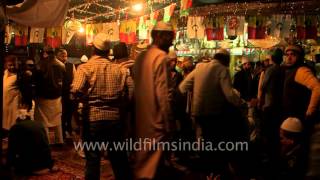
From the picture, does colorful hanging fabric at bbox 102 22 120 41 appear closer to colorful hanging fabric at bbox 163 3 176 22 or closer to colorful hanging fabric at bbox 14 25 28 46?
colorful hanging fabric at bbox 14 25 28 46

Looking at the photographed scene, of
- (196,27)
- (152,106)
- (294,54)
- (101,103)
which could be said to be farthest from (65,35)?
(152,106)

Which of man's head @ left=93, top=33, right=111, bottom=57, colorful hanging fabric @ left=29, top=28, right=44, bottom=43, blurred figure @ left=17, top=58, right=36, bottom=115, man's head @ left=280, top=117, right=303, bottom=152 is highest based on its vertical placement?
colorful hanging fabric @ left=29, top=28, right=44, bottom=43

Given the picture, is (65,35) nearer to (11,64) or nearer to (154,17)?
(154,17)

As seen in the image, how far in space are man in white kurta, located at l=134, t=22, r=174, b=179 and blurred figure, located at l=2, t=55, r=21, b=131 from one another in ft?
16.0

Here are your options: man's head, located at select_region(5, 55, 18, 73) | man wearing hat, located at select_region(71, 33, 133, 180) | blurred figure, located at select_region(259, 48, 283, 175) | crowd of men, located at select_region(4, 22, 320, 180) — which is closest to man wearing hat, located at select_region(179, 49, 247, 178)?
crowd of men, located at select_region(4, 22, 320, 180)

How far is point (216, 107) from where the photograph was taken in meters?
6.55

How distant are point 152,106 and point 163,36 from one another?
34.6 inches

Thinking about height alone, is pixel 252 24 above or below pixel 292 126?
above

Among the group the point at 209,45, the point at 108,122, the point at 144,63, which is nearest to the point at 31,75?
the point at 108,122

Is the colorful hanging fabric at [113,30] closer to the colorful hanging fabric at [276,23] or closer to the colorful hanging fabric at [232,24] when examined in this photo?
the colorful hanging fabric at [232,24]

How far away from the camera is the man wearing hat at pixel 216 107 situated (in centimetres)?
654

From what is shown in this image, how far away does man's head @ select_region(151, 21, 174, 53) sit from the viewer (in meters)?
4.91

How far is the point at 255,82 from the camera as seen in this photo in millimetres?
10930

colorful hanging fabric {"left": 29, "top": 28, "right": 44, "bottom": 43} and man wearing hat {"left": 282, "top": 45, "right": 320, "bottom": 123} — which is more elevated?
colorful hanging fabric {"left": 29, "top": 28, "right": 44, "bottom": 43}
